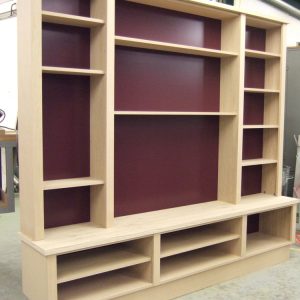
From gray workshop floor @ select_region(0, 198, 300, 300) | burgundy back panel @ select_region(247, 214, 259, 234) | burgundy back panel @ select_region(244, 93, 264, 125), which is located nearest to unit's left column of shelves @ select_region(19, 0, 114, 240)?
gray workshop floor @ select_region(0, 198, 300, 300)

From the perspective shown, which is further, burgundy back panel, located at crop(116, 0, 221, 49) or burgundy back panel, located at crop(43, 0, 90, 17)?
burgundy back panel, located at crop(116, 0, 221, 49)

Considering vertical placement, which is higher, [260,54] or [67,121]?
[260,54]

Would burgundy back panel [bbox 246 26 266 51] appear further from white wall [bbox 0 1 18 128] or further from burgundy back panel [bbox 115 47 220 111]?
white wall [bbox 0 1 18 128]

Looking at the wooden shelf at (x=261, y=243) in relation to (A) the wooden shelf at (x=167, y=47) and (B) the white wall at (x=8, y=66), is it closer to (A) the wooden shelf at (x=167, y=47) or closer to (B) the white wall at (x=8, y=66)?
(A) the wooden shelf at (x=167, y=47)

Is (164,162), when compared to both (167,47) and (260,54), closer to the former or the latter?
(167,47)

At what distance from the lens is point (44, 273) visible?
2469 millimetres

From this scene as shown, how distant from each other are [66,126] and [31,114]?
428 mm

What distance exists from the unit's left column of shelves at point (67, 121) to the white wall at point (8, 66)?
151 inches

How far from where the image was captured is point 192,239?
3320 millimetres

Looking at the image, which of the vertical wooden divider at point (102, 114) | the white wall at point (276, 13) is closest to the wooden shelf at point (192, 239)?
the vertical wooden divider at point (102, 114)

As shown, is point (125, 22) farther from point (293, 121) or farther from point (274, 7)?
point (274, 7)

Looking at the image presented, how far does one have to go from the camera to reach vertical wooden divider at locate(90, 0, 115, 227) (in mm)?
2719

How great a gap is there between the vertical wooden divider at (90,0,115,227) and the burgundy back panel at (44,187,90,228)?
0.30 ft

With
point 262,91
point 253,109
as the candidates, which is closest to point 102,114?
point 262,91
